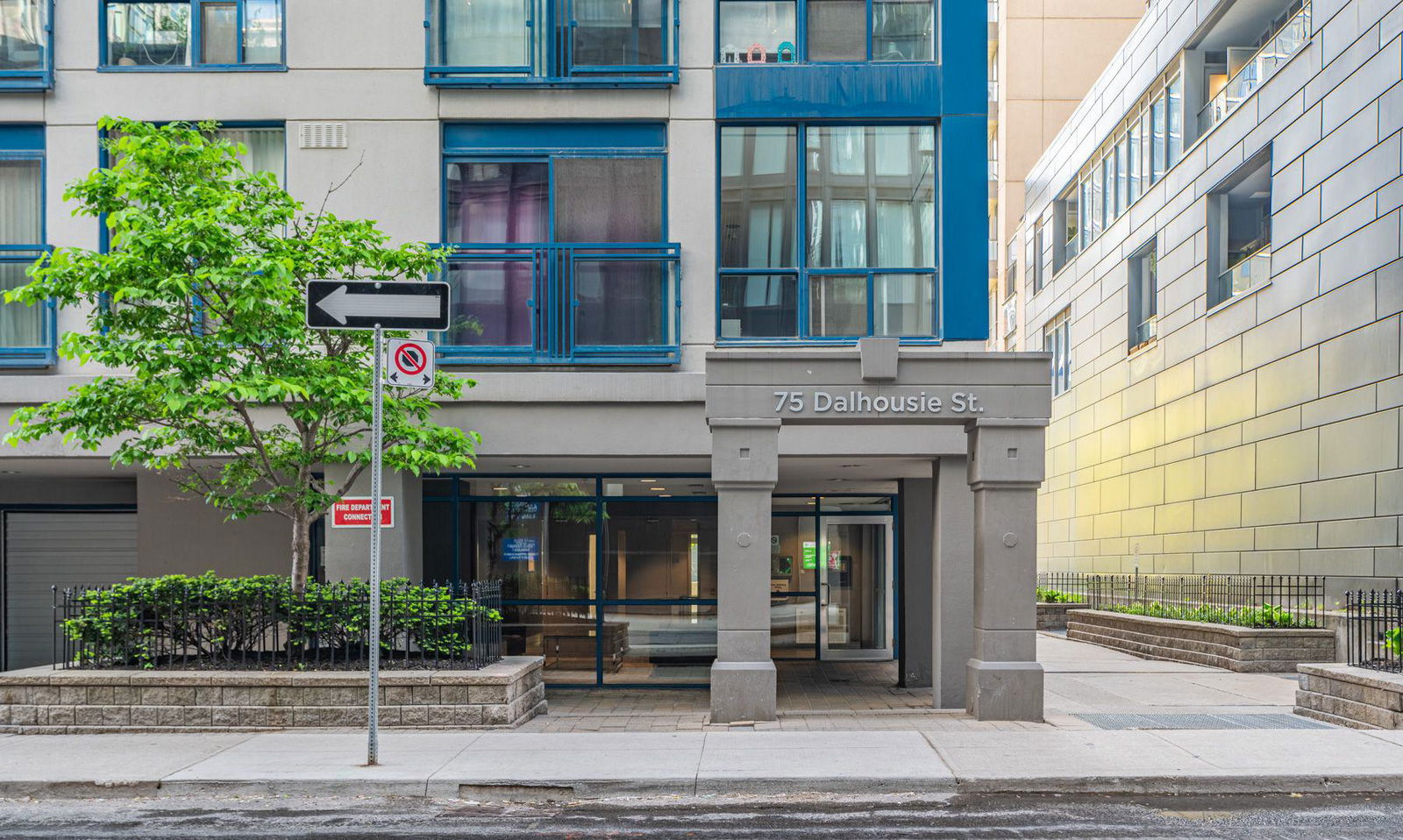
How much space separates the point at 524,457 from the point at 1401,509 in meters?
12.1

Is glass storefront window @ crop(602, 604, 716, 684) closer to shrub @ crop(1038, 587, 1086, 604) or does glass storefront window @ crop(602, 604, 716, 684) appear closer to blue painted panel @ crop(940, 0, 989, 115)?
blue painted panel @ crop(940, 0, 989, 115)

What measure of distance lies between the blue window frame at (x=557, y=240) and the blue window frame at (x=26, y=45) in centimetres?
497

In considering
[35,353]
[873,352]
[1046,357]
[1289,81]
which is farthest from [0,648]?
[1289,81]

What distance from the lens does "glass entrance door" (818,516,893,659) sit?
20.3m

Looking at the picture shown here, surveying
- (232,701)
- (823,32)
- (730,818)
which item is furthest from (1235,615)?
(232,701)

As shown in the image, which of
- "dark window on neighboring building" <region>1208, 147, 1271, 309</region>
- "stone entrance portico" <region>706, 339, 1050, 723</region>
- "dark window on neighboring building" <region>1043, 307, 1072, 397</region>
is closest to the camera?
"stone entrance portico" <region>706, 339, 1050, 723</region>

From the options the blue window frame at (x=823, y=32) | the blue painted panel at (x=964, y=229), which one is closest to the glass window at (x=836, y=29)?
the blue window frame at (x=823, y=32)

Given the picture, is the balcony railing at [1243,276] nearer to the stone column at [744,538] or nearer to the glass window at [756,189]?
the glass window at [756,189]

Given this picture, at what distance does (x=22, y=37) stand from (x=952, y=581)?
1309cm

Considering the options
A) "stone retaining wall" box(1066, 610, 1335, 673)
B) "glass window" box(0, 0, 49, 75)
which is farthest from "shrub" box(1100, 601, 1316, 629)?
"glass window" box(0, 0, 49, 75)

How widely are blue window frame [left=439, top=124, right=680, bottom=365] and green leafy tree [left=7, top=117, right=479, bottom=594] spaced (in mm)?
1607

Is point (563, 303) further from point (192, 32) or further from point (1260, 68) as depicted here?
point (1260, 68)

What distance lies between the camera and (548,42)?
52.0 ft

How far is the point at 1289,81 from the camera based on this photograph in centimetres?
2217
